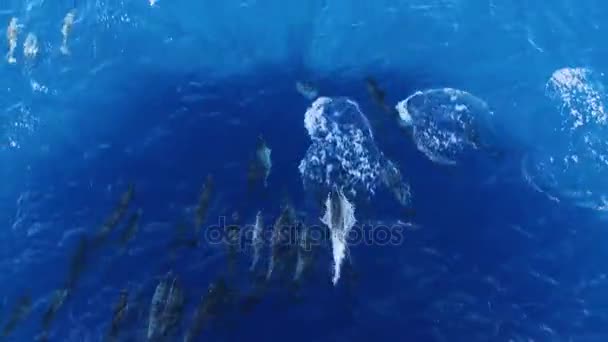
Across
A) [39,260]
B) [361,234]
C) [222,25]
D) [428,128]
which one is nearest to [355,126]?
[428,128]

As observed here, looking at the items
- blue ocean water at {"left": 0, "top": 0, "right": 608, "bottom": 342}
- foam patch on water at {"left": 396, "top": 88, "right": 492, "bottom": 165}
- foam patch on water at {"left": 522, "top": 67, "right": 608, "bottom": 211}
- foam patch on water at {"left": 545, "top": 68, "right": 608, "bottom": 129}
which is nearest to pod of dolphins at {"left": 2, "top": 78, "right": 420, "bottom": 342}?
blue ocean water at {"left": 0, "top": 0, "right": 608, "bottom": 342}

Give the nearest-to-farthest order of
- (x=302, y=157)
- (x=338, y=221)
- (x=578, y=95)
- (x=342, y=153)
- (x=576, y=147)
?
(x=338, y=221), (x=342, y=153), (x=302, y=157), (x=576, y=147), (x=578, y=95)

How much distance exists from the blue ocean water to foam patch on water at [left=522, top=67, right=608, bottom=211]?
10 cm

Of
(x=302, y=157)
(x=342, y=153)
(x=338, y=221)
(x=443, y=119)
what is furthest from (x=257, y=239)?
(x=443, y=119)

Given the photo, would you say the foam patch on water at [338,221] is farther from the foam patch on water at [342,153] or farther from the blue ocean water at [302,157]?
the foam patch on water at [342,153]

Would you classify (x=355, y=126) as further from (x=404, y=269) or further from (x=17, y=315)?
(x=17, y=315)

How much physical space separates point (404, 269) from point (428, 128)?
7431 mm

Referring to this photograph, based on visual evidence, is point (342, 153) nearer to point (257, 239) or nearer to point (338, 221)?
point (338, 221)

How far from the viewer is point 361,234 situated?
28.4m

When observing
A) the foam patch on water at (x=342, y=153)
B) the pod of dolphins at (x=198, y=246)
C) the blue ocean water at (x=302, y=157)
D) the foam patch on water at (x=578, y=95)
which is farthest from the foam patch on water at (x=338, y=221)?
the foam patch on water at (x=578, y=95)

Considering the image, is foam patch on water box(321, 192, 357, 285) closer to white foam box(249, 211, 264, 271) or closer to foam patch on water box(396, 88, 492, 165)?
white foam box(249, 211, 264, 271)

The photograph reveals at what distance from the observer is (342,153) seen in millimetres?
30734

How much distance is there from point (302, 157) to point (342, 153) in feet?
6.21

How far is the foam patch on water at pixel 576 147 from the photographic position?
98.5ft
